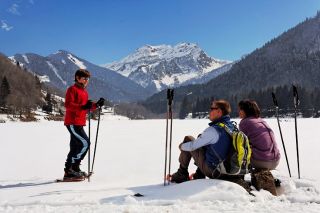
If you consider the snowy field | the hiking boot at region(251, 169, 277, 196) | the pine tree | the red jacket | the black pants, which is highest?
the pine tree

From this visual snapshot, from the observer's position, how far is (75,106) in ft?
28.5

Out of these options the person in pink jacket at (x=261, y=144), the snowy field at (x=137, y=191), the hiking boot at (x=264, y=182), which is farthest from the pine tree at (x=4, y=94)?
the hiking boot at (x=264, y=182)

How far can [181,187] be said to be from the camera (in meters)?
6.67

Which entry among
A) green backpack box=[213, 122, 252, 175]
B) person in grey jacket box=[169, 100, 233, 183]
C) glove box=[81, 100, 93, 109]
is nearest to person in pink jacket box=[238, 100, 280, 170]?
green backpack box=[213, 122, 252, 175]

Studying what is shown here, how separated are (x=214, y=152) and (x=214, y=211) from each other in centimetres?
136

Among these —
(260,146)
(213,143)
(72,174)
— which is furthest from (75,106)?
(260,146)

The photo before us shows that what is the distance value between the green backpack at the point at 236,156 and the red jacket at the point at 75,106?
11.0 ft

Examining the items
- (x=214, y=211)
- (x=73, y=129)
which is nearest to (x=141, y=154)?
(x=73, y=129)

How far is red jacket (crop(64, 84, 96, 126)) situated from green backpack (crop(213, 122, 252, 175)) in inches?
132

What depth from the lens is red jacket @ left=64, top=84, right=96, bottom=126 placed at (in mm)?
8633

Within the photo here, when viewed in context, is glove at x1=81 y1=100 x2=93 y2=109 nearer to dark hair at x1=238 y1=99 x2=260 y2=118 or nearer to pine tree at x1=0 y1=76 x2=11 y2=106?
dark hair at x1=238 y1=99 x2=260 y2=118

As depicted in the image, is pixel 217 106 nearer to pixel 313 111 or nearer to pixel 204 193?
pixel 204 193

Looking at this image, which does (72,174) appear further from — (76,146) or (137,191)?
(137,191)

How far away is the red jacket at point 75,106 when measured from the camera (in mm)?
8633
